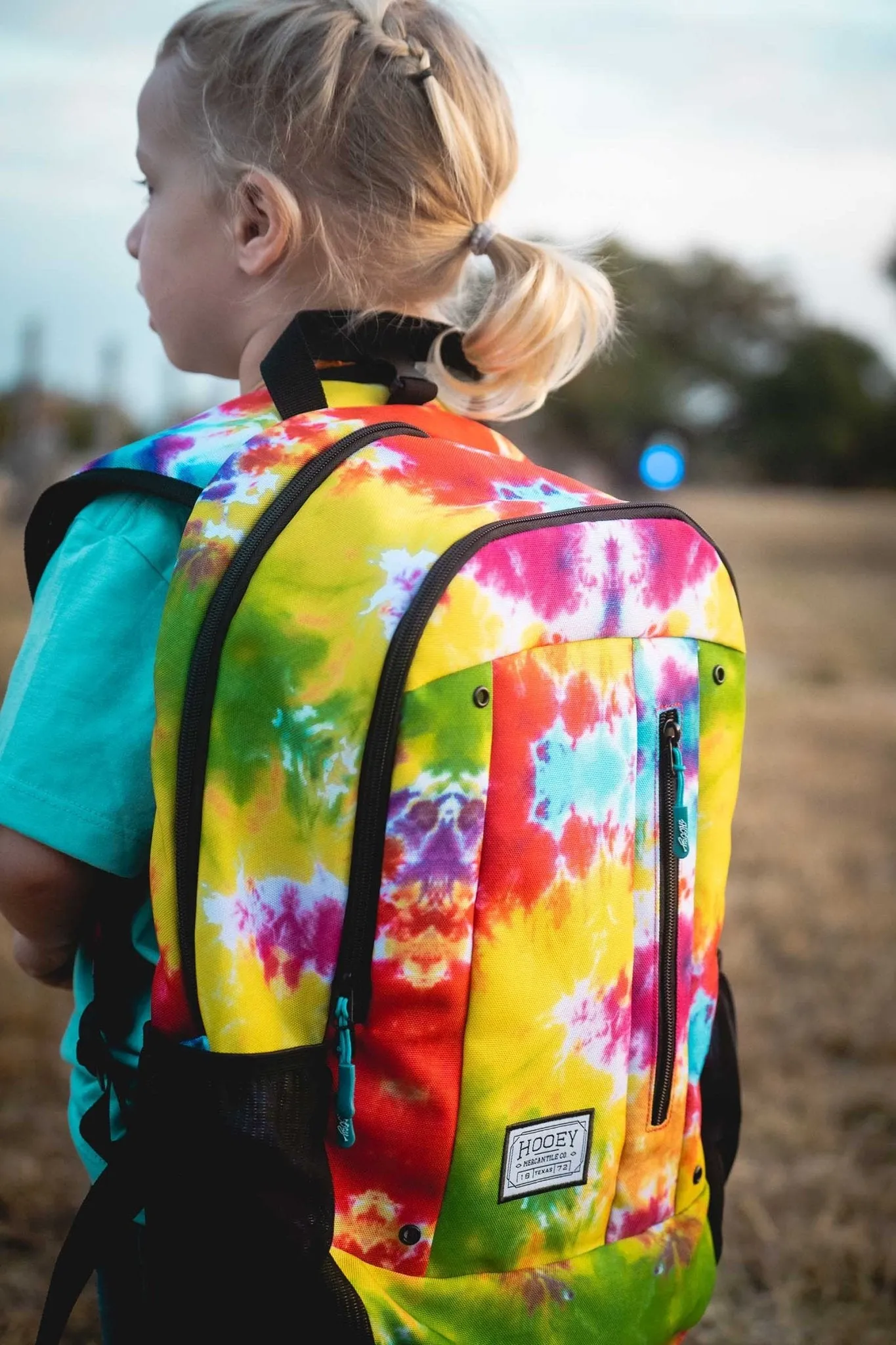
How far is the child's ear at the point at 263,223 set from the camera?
45.3 inches

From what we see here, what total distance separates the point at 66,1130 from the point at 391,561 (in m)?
1.71

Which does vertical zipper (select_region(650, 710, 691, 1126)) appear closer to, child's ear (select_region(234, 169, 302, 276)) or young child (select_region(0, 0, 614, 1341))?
young child (select_region(0, 0, 614, 1341))

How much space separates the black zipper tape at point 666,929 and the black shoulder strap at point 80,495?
0.50 meters

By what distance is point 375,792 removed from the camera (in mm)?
945

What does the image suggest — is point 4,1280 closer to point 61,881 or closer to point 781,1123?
point 61,881

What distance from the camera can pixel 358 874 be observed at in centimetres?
95

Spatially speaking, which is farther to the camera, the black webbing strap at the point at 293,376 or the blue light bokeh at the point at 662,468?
the blue light bokeh at the point at 662,468

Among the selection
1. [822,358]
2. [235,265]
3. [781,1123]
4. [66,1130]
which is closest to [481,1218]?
[235,265]

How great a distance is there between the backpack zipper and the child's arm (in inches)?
6.0

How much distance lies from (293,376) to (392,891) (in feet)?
1.67

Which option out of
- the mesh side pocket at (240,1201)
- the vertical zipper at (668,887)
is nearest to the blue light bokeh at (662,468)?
the vertical zipper at (668,887)

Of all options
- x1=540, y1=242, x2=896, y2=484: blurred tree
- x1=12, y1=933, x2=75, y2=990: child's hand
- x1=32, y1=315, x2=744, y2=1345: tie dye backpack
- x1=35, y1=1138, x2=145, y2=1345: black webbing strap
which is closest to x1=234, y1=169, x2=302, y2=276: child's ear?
x1=32, y1=315, x2=744, y2=1345: tie dye backpack

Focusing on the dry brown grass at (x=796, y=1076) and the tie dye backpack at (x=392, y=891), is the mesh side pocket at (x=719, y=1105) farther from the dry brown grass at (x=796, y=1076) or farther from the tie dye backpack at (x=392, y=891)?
the dry brown grass at (x=796, y=1076)

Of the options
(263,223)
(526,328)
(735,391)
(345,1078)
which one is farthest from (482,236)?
(735,391)
